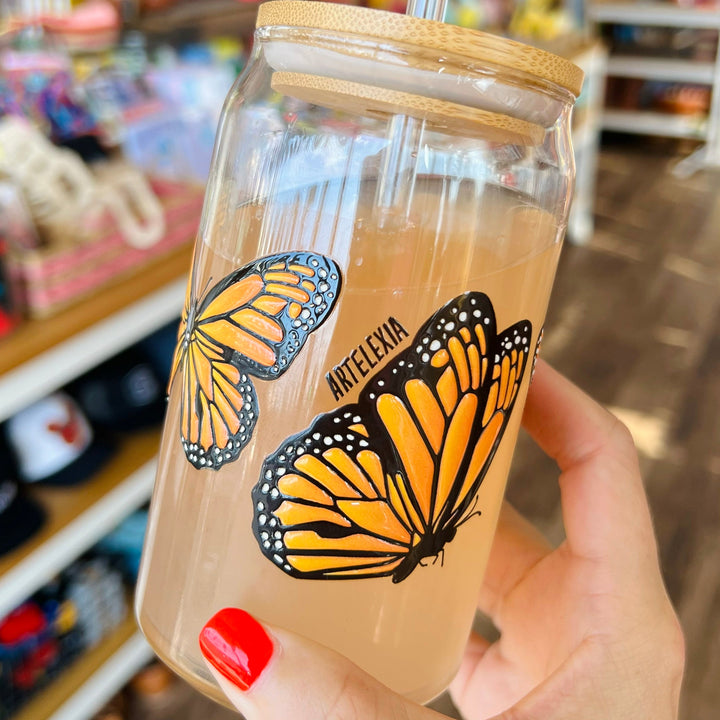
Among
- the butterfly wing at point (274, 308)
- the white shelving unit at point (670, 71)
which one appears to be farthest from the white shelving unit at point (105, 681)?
the white shelving unit at point (670, 71)

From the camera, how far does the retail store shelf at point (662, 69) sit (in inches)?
166

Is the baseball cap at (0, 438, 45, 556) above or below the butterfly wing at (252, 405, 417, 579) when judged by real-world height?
below

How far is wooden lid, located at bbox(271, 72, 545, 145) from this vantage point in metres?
0.45

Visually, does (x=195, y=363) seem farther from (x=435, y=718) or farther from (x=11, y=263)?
(x=11, y=263)

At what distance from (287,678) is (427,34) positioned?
366 millimetres

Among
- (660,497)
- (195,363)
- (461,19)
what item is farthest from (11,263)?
(461,19)

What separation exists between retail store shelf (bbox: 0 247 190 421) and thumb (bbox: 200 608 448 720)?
586 millimetres

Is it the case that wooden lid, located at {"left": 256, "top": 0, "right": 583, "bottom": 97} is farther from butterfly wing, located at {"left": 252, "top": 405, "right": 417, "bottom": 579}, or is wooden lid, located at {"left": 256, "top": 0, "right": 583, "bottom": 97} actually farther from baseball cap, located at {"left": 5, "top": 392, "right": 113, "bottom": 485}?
baseball cap, located at {"left": 5, "top": 392, "right": 113, "bottom": 485}

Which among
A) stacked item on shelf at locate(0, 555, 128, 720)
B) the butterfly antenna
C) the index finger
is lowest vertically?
stacked item on shelf at locate(0, 555, 128, 720)

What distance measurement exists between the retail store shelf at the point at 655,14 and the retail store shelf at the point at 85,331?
3815 mm

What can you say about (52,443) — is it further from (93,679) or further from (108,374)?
(93,679)

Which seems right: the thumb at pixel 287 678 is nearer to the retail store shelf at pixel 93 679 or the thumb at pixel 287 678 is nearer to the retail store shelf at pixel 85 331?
the retail store shelf at pixel 85 331

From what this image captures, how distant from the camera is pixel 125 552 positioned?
136 centimetres

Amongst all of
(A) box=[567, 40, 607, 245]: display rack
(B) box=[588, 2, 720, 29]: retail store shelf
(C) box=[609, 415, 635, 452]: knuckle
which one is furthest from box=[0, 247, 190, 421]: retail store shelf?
(B) box=[588, 2, 720, 29]: retail store shelf
